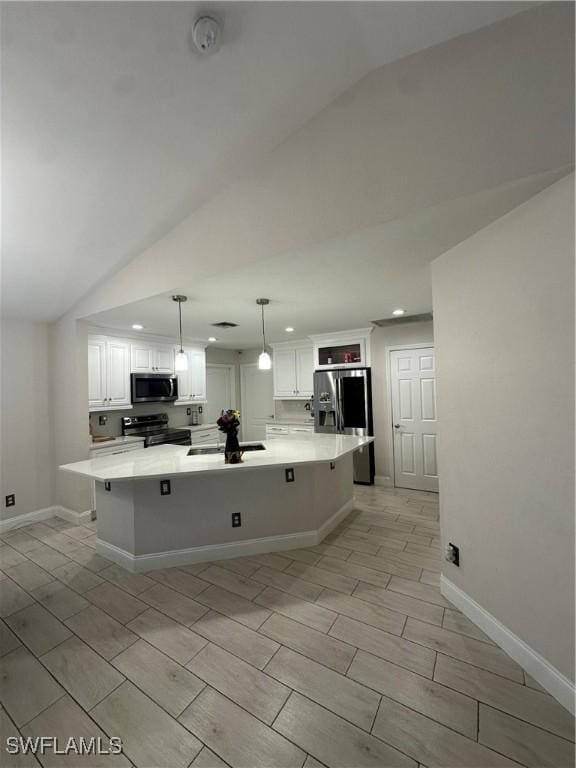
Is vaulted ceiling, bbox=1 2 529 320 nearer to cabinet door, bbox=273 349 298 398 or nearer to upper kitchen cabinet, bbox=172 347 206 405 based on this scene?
upper kitchen cabinet, bbox=172 347 206 405

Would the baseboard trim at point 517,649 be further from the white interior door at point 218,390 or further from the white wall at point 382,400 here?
the white interior door at point 218,390

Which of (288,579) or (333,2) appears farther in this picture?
(288,579)

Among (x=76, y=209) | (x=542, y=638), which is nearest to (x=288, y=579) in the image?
(x=542, y=638)

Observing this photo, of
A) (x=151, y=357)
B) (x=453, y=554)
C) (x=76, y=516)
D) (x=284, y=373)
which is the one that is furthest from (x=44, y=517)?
(x=453, y=554)

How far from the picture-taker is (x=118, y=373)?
416 cm

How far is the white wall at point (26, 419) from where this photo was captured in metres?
3.49

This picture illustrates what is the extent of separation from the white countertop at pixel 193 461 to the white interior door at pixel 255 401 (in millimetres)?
3227

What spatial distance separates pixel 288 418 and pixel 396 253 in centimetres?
423

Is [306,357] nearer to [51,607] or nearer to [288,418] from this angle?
[288,418]

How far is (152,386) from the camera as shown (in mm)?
4582

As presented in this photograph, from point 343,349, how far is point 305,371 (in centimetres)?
80

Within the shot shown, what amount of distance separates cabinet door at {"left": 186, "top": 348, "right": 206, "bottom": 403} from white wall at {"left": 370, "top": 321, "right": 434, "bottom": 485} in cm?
289

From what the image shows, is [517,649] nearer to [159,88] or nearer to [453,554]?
[453,554]

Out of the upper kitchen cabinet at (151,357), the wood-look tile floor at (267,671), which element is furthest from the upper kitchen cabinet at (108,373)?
the wood-look tile floor at (267,671)
